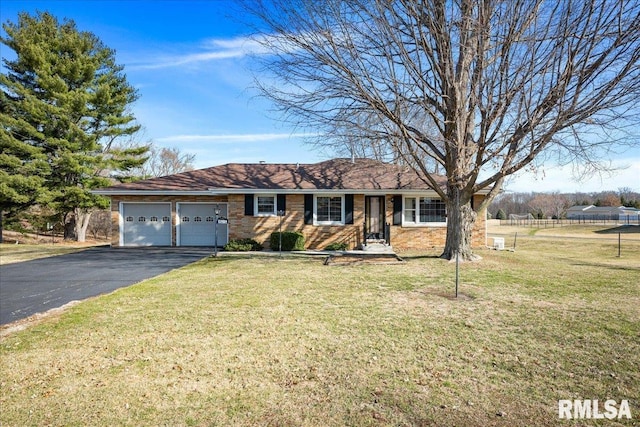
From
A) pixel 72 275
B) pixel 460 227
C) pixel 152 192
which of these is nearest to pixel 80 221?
pixel 152 192

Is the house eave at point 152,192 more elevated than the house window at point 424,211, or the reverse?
the house eave at point 152,192

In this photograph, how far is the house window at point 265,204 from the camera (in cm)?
1636

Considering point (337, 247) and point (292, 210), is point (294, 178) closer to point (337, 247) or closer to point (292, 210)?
point (292, 210)

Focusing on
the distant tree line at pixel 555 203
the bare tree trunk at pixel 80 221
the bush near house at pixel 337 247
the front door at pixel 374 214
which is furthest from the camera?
the distant tree line at pixel 555 203

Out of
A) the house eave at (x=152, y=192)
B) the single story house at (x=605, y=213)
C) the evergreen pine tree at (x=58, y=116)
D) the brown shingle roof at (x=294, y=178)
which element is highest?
the evergreen pine tree at (x=58, y=116)

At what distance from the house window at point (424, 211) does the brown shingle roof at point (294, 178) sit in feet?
2.30

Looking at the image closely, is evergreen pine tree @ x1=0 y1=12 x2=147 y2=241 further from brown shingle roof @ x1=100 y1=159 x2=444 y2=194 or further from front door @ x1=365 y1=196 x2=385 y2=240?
front door @ x1=365 y1=196 x2=385 y2=240

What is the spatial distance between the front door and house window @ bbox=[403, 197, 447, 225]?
1096 millimetres

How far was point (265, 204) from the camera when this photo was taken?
16.4 metres

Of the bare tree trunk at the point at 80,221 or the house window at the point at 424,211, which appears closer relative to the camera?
the house window at the point at 424,211

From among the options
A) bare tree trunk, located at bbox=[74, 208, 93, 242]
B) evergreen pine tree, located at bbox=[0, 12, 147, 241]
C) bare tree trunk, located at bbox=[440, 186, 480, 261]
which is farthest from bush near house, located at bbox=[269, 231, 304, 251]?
bare tree trunk, located at bbox=[74, 208, 93, 242]

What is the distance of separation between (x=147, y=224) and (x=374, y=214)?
11.1 meters

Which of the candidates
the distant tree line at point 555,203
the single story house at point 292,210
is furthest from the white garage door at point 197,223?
the distant tree line at point 555,203

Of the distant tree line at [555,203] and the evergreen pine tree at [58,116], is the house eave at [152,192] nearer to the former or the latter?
the evergreen pine tree at [58,116]
